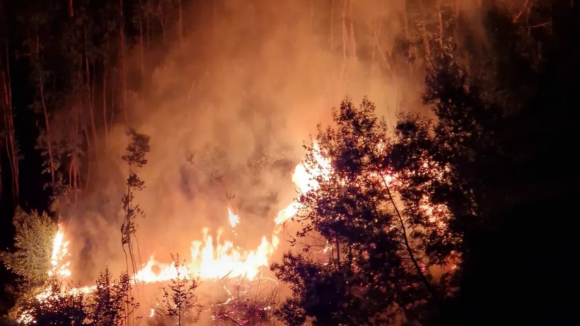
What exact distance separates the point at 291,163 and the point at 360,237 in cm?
1262

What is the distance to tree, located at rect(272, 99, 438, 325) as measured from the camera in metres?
9.57

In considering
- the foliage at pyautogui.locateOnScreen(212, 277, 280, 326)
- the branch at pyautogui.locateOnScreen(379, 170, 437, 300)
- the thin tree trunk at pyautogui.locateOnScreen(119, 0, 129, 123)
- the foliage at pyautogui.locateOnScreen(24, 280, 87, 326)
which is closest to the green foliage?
the foliage at pyautogui.locateOnScreen(24, 280, 87, 326)

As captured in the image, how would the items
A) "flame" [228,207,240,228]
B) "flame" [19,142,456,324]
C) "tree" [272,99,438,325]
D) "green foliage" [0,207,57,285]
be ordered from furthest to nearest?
"flame" [228,207,240,228] → "flame" [19,142,456,324] → "green foliage" [0,207,57,285] → "tree" [272,99,438,325]

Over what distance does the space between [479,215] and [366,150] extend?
2.58 metres

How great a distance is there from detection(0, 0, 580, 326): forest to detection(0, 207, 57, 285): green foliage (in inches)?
2.9

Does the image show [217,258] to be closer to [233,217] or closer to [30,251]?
[233,217]

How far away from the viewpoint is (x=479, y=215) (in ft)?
29.3

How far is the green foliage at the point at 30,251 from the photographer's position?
1733 centimetres

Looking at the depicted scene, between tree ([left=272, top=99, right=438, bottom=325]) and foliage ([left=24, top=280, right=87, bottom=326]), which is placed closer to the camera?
tree ([left=272, top=99, right=438, bottom=325])

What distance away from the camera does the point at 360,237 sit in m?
9.68

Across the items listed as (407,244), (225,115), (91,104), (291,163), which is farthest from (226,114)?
(407,244)

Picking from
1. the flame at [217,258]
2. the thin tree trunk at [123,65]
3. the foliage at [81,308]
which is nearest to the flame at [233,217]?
the flame at [217,258]

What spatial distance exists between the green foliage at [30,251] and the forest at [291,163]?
73 mm

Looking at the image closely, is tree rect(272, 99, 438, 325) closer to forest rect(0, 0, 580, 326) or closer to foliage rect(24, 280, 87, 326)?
forest rect(0, 0, 580, 326)
